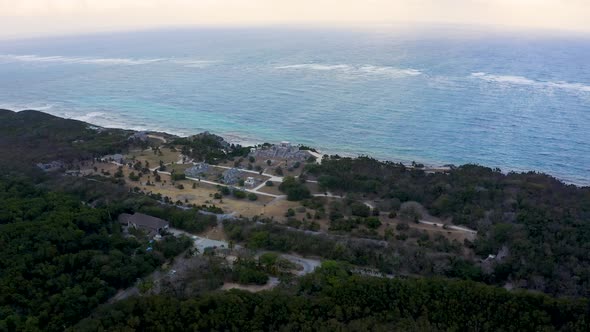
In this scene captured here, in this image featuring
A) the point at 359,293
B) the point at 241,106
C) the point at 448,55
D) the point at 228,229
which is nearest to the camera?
the point at 359,293

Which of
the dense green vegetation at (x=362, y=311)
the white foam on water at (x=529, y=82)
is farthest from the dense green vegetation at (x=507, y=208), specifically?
the white foam on water at (x=529, y=82)

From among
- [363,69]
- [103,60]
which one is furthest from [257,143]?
[103,60]

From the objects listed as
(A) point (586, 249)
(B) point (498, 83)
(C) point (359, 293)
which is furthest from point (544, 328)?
(B) point (498, 83)

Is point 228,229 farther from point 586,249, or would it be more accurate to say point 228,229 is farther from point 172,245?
point 586,249

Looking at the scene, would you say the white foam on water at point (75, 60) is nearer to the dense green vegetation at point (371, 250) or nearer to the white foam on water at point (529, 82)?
the white foam on water at point (529, 82)

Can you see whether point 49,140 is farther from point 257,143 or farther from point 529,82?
point 529,82

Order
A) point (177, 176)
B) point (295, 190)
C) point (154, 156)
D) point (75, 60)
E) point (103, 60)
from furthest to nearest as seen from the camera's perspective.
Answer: point (75, 60) → point (103, 60) → point (154, 156) → point (177, 176) → point (295, 190)

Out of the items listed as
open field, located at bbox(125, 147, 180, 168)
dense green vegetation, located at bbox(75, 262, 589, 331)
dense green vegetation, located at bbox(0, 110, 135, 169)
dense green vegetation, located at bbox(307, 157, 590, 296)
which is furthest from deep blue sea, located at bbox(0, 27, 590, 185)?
dense green vegetation, located at bbox(75, 262, 589, 331)
